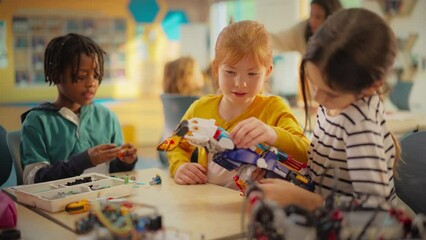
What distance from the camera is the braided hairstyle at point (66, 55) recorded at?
1645mm

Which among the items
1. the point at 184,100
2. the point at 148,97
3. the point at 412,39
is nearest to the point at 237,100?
the point at 184,100

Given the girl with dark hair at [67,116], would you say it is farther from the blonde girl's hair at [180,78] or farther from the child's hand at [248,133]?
the blonde girl's hair at [180,78]

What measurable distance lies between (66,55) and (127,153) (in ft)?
1.31

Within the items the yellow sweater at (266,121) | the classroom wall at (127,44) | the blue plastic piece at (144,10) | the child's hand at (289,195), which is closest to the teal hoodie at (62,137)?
the yellow sweater at (266,121)

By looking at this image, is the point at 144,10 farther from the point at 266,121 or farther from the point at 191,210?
the point at 191,210

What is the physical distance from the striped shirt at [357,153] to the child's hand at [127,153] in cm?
62

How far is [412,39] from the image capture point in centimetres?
470

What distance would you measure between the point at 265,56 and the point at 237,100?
0.16 m

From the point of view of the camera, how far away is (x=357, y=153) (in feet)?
3.16

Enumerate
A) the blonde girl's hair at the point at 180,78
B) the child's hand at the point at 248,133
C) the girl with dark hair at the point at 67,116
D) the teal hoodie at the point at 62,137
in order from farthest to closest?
the blonde girl's hair at the point at 180,78 < the girl with dark hair at the point at 67,116 < the teal hoodie at the point at 62,137 < the child's hand at the point at 248,133

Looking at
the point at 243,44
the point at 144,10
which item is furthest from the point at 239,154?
the point at 144,10

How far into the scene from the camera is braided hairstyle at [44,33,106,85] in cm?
164

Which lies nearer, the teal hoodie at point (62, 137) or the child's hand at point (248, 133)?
the child's hand at point (248, 133)

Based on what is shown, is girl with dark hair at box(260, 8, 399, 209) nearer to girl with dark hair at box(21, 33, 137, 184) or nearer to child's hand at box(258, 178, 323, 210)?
child's hand at box(258, 178, 323, 210)
